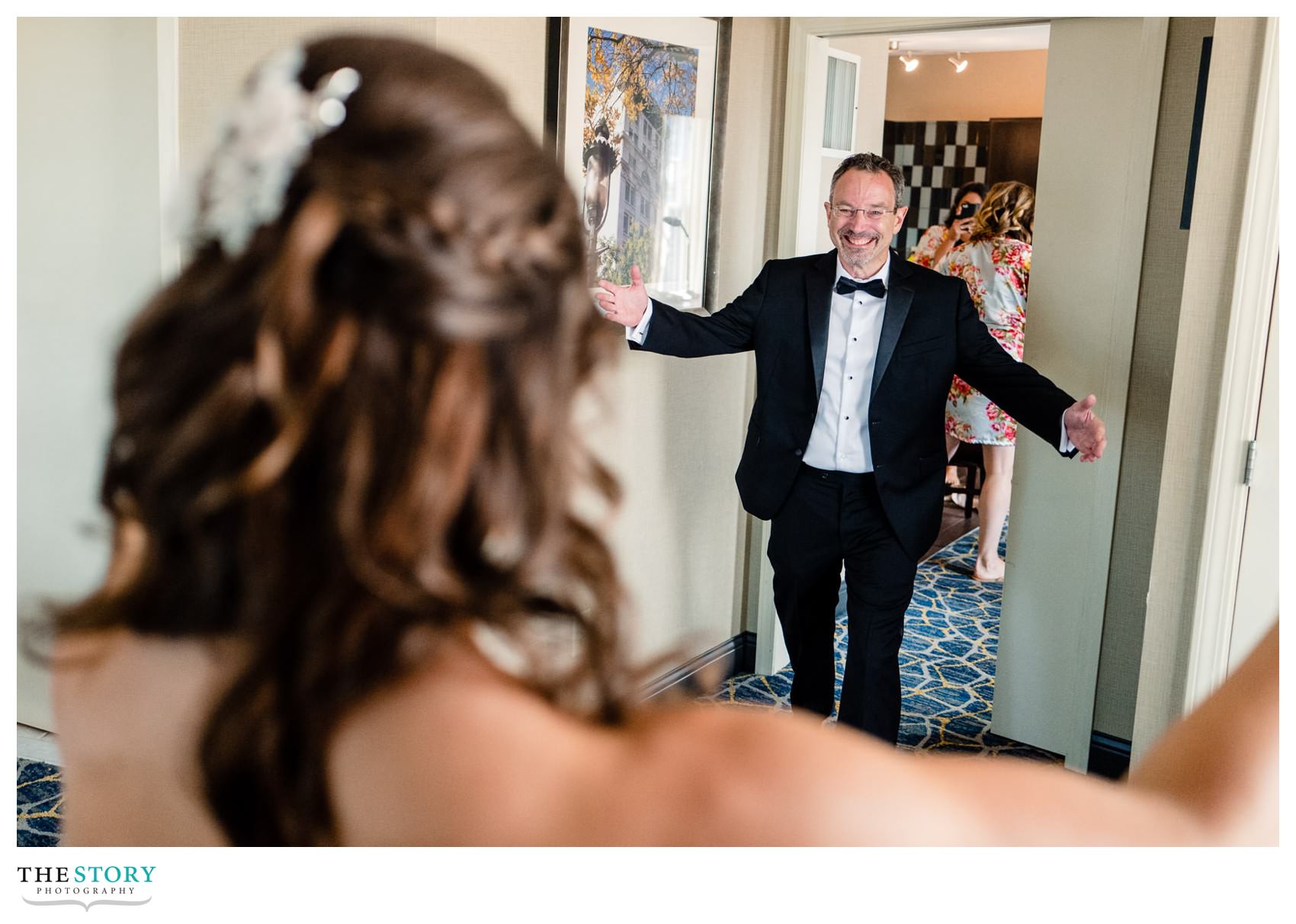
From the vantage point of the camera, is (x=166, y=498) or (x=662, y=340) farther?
(x=662, y=340)

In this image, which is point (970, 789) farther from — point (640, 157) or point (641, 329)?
point (640, 157)

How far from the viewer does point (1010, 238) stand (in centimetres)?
455

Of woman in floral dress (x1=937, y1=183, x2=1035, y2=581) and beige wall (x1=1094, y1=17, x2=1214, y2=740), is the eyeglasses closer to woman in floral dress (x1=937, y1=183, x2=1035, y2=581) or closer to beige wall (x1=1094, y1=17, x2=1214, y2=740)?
beige wall (x1=1094, y1=17, x2=1214, y2=740)

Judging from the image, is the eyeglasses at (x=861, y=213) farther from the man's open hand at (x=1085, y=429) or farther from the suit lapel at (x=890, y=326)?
the man's open hand at (x=1085, y=429)

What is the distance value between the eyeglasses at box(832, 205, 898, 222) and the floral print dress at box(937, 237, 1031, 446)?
66.9 inches

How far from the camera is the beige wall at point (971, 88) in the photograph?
822 centimetres

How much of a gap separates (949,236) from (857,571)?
2823 millimetres

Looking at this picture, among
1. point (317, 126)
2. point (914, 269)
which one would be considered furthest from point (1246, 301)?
point (317, 126)

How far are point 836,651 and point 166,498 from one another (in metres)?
3.39

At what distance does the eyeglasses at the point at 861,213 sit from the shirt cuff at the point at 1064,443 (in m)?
0.66

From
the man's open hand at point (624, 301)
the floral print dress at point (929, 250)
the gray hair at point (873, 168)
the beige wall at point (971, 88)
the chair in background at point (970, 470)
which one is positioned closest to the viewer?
the man's open hand at point (624, 301)

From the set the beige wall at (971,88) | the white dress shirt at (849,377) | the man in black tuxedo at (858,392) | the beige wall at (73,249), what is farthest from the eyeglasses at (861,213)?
the beige wall at (971,88)
